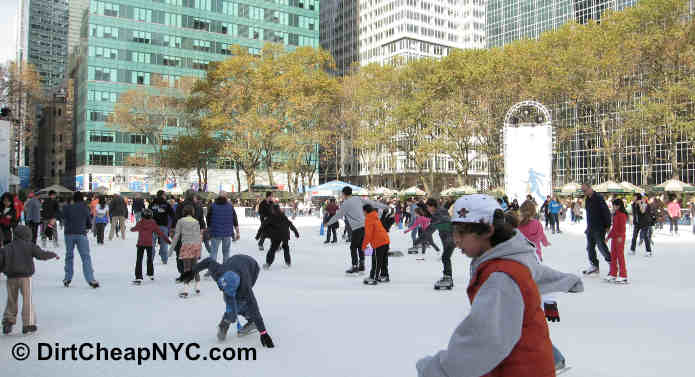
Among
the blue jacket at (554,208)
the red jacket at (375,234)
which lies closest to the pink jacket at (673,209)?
the blue jacket at (554,208)

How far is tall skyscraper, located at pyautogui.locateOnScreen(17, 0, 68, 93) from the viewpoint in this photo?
367 feet

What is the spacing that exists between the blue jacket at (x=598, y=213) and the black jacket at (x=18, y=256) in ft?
30.1

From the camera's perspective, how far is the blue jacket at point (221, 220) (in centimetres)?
1029

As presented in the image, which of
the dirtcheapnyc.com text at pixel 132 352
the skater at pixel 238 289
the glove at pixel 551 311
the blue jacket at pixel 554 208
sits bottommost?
the dirtcheapnyc.com text at pixel 132 352

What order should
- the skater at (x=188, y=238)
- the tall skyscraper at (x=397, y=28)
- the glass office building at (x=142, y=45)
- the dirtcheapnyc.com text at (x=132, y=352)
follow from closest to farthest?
1. the dirtcheapnyc.com text at (x=132, y=352)
2. the skater at (x=188, y=238)
3. the glass office building at (x=142, y=45)
4. the tall skyscraper at (x=397, y=28)

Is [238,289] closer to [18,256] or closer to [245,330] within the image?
[245,330]

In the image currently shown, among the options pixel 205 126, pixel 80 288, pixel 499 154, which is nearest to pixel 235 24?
pixel 205 126

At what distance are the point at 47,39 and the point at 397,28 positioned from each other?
8015 cm

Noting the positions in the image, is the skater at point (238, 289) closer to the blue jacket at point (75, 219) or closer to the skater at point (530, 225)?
the blue jacket at point (75, 219)

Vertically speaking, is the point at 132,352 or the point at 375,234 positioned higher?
the point at 375,234

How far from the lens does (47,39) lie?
379ft

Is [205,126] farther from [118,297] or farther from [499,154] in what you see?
[118,297]

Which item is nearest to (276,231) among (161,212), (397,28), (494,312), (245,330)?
(161,212)

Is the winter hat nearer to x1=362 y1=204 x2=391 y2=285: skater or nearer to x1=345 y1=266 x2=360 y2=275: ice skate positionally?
x1=362 y1=204 x2=391 y2=285: skater
